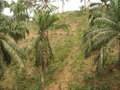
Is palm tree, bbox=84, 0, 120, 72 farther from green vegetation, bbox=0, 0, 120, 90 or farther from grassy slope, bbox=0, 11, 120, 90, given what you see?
grassy slope, bbox=0, 11, 120, 90

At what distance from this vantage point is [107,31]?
848cm

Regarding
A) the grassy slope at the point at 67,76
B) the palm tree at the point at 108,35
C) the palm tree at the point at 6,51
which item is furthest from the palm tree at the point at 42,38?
the palm tree at the point at 108,35

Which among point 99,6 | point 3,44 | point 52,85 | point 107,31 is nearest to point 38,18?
point 3,44

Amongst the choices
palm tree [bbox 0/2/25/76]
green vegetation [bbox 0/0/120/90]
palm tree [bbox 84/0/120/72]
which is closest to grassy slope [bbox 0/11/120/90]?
green vegetation [bbox 0/0/120/90]

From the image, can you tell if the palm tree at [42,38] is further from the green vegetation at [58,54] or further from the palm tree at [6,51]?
the palm tree at [6,51]

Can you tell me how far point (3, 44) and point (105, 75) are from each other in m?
9.43

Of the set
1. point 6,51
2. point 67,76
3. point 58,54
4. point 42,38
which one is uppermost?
point 42,38

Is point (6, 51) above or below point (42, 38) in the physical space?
below

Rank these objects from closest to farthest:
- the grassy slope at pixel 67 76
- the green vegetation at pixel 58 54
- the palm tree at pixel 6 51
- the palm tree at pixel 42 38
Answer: the palm tree at pixel 6 51
the green vegetation at pixel 58 54
the palm tree at pixel 42 38
the grassy slope at pixel 67 76

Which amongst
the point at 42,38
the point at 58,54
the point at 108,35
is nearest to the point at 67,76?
the point at 58,54

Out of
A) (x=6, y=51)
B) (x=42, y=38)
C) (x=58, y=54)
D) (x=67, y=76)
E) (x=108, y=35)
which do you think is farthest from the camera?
(x=58, y=54)

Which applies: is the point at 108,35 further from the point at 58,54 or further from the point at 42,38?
the point at 58,54

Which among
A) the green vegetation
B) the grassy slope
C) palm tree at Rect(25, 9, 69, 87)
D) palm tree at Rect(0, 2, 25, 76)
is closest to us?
palm tree at Rect(0, 2, 25, 76)

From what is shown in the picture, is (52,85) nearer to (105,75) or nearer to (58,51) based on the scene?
(105,75)
